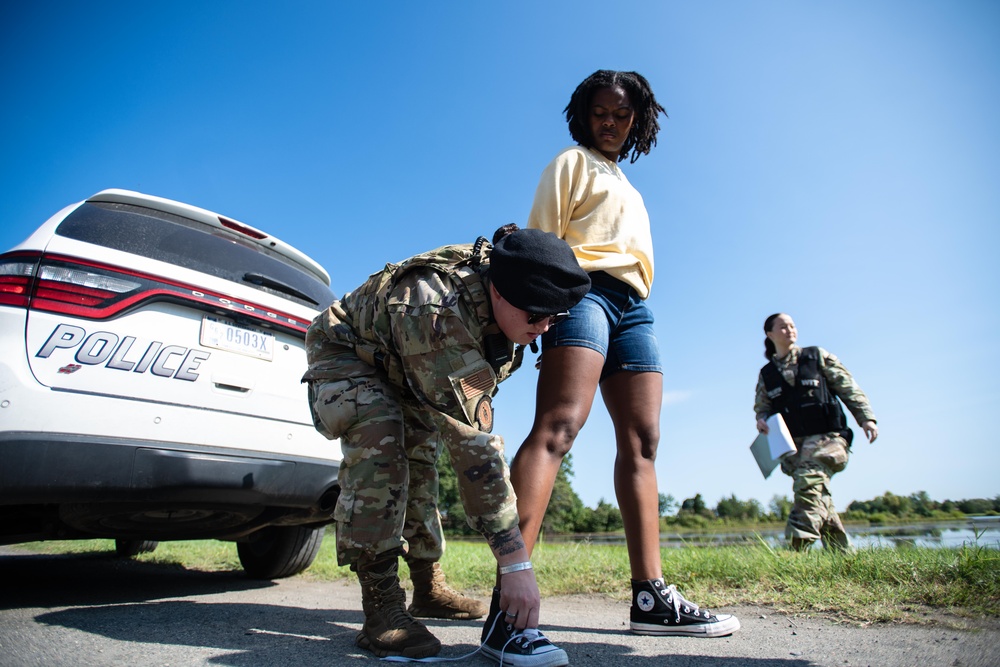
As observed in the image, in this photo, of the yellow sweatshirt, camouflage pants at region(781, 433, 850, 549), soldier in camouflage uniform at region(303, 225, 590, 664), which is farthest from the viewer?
camouflage pants at region(781, 433, 850, 549)

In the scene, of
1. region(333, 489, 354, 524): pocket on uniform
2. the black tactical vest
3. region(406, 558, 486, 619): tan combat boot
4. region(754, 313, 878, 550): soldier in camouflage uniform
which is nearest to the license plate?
region(333, 489, 354, 524): pocket on uniform

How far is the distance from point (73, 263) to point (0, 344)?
0.39 meters

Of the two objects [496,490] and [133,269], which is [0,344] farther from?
[496,490]

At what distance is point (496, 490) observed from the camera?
1650 millimetres

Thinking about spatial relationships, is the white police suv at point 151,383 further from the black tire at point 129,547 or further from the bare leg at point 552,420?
the black tire at point 129,547

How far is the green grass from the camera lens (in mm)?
2193

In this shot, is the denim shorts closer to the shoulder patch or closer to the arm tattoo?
the shoulder patch

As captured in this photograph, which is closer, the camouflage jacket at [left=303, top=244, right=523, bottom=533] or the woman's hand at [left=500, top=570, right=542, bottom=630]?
the woman's hand at [left=500, top=570, right=542, bottom=630]

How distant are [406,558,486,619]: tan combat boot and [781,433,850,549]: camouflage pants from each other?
9.70 ft

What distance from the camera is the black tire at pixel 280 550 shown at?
3.47m

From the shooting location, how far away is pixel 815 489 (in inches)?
180

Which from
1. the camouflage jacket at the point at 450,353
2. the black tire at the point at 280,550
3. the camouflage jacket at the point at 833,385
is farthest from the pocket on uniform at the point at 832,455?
the black tire at the point at 280,550

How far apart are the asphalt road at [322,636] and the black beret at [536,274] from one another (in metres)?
1.07

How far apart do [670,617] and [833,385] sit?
354 centimetres
